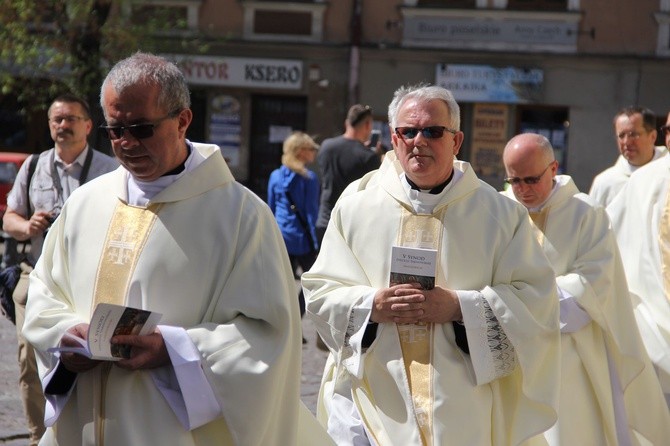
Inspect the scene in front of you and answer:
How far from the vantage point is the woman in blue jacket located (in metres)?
11.3

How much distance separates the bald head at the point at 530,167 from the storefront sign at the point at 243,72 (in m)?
17.0

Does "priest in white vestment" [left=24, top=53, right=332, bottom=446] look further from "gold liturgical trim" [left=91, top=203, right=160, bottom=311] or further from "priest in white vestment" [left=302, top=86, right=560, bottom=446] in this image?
"priest in white vestment" [left=302, top=86, right=560, bottom=446]

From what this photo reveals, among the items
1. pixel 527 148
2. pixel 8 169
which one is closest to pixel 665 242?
pixel 527 148

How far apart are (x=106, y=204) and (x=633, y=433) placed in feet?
11.7

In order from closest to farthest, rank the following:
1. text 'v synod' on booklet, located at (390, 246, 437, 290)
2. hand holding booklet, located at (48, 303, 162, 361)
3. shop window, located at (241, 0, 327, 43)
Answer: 1. hand holding booklet, located at (48, 303, 162, 361)
2. text 'v synod' on booklet, located at (390, 246, 437, 290)
3. shop window, located at (241, 0, 327, 43)

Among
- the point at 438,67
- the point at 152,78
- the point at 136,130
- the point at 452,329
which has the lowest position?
the point at 438,67

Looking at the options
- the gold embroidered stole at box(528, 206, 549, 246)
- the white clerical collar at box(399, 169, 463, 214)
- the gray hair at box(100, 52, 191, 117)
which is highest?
the gray hair at box(100, 52, 191, 117)

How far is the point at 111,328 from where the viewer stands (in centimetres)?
387

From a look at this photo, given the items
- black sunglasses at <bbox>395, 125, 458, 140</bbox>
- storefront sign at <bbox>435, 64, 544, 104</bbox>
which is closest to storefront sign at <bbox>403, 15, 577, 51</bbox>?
storefront sign at <bbox>435, 64, 544, 104</bbox>

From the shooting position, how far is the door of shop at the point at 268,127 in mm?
23828

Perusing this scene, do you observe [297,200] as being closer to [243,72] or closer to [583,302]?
[583,302]

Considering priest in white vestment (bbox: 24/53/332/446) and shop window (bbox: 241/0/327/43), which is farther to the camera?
shop window (bbox: 241/0/327/43)

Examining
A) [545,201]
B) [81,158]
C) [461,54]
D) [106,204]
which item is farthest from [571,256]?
[461,54]

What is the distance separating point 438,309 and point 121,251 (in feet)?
4.43
